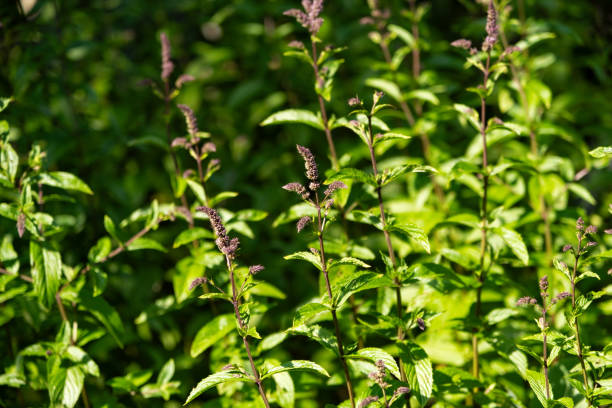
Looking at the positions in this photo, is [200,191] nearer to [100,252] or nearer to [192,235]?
[192,235]

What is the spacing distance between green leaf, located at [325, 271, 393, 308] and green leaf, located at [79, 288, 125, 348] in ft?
3.72

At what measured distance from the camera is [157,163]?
4.16 m

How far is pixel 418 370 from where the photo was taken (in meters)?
2.01

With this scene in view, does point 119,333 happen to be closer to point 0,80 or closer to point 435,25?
point 0,80

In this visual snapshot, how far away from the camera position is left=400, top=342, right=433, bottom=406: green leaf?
6.43 feet

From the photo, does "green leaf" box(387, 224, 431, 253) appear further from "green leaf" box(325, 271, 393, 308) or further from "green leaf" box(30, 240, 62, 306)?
"green leaf" box(30, 240, 62, 306)

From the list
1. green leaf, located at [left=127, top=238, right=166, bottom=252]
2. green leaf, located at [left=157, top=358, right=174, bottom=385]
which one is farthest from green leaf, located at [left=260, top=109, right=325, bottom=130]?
green leaf, located at [left=157, top=358, right=174, bottom=385]

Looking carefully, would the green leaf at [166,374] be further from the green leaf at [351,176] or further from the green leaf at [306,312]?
the green leaf at [351,176]

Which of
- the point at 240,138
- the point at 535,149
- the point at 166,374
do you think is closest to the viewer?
the point at 166,374

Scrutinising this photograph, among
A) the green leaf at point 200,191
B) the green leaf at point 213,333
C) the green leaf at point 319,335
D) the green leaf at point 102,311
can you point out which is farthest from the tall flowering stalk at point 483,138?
the green leaf at point 102,311

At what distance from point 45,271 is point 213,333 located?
2.65ft

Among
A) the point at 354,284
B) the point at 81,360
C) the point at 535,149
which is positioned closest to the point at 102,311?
the point at 81,360

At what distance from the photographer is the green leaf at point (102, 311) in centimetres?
238

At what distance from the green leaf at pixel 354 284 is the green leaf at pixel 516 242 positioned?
680mm
